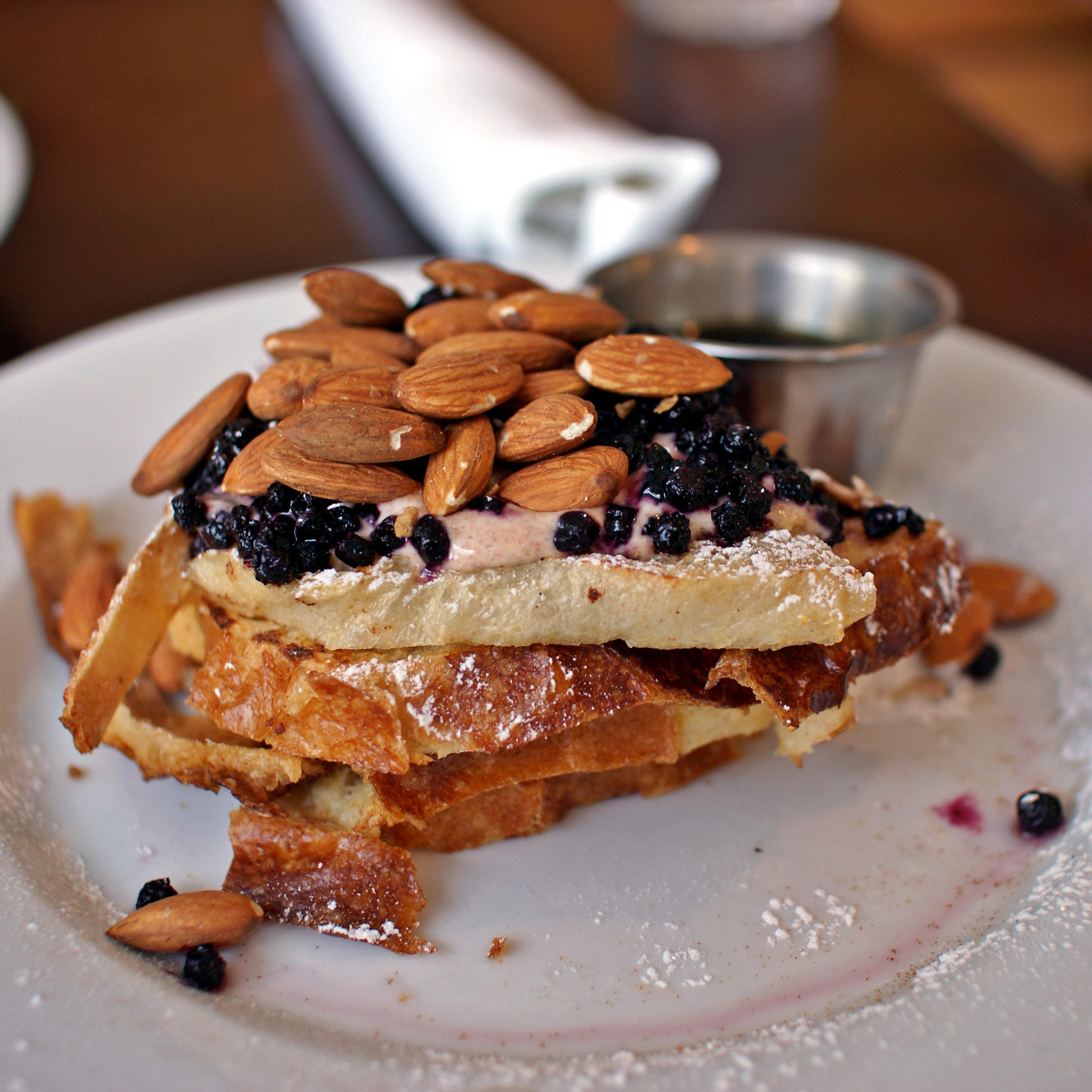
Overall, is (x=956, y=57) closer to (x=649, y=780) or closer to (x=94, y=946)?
(x=649, y=780)

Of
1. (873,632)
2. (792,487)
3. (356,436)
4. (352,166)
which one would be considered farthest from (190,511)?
(352,166)

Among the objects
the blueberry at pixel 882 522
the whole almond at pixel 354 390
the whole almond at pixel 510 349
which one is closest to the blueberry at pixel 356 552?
the whole almond at pixel 354 390

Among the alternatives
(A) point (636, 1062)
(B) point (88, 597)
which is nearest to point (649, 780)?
(A) point (636, 1062)

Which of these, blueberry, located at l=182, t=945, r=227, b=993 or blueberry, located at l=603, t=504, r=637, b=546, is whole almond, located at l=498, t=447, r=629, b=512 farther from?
blueberry, located at l=182, t=945, r=227, b=993

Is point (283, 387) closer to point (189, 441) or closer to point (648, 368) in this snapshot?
point (189, 441)

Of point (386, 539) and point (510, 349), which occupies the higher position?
point (510, 349)

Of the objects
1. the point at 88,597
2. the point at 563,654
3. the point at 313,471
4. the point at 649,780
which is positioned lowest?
the point at 649,780
